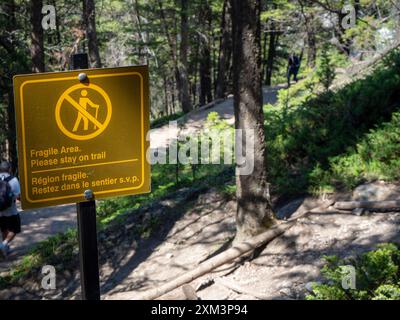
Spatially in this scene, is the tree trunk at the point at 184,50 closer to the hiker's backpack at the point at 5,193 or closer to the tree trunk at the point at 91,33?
the tree trunk at the point at 91,33

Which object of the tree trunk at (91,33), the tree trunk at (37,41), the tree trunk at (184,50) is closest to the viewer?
the tree trunk at (37,41)

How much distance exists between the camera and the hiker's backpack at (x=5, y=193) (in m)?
9.09

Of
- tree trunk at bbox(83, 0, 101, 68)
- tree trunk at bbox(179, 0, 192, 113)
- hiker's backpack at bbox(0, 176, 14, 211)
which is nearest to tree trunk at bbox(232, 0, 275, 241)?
hiker's backpack at bbox(0, 176, 14, 211)

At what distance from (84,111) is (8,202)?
22.2ft

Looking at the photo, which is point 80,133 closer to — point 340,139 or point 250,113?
point 250,113

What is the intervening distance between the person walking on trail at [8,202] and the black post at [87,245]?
613cm

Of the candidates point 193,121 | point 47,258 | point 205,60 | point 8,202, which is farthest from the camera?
point 205,60

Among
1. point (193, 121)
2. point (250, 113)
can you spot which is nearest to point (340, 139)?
point (250, 113)

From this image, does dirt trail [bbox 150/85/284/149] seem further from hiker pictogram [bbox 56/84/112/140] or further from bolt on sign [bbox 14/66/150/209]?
hiker pictogram [bbox 56/84/112/140]

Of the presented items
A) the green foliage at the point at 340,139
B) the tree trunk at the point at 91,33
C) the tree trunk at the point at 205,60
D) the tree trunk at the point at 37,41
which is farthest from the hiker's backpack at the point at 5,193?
the tree trunk at the point at 205,60

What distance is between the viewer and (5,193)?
9109 mm

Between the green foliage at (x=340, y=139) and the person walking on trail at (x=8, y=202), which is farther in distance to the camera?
the person walking on trail at (x=8, y=202)

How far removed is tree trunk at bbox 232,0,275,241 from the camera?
7.03 meters
